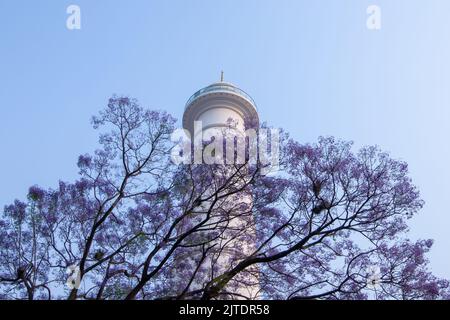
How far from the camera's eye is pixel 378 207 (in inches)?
414

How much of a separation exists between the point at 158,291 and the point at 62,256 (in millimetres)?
2243
